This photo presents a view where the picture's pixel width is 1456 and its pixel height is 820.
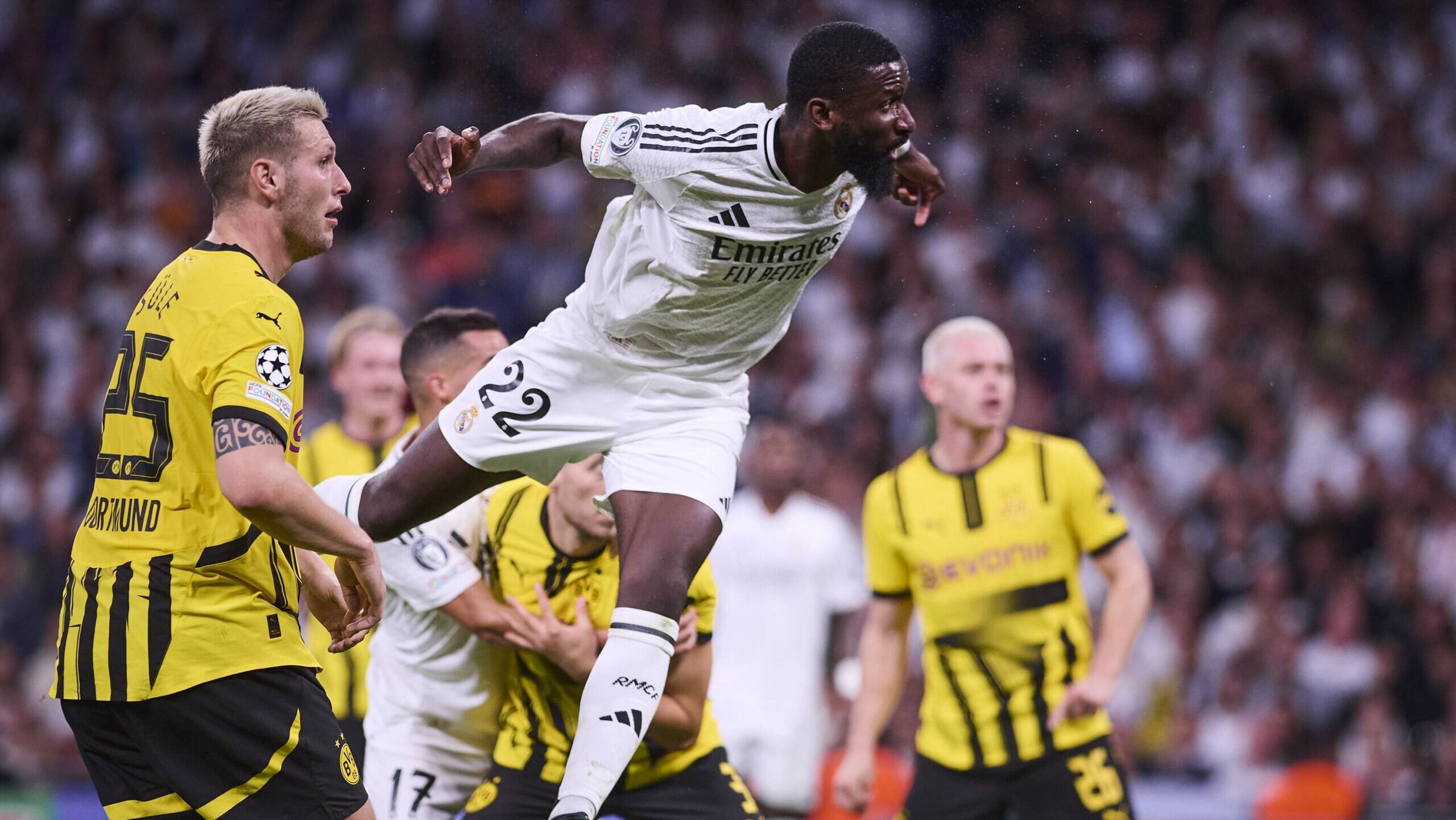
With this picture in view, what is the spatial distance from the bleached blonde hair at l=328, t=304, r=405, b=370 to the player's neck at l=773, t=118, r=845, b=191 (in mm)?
3157

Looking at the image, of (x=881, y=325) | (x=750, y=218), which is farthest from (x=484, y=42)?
(x=750, y=218)

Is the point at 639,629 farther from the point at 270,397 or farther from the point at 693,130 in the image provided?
the point at 693,130

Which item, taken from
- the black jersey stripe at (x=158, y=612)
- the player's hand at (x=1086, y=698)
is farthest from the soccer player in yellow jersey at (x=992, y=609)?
the black jersey stripe at (x=158, y=612)

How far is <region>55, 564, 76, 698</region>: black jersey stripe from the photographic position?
358cm

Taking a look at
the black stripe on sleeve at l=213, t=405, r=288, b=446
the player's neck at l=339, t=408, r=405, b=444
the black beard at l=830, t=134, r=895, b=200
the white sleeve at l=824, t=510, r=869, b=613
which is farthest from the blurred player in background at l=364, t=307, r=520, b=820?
the white sleeve at l=824, t=510, r=869, b=613

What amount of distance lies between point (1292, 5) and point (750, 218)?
35.3 ft

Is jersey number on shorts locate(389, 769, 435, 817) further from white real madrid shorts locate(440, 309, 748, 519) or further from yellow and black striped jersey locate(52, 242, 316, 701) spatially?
yellow and black striped jersey locate(52, 242, 316, 701)

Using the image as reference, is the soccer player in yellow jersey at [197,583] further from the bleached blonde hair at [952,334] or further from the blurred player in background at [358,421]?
the bleached blonde hair at [952,334]

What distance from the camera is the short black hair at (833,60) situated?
4.16 m

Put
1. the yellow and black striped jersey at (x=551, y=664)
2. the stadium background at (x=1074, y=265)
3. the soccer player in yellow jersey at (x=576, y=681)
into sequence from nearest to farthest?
the soccer player in yellow jersey at (x=576, y=681), the yellow and black striped jersey at (x=551, y=664), the stadium background at (x=1074, y=265)

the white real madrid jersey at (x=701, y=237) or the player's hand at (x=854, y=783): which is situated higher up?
the white real madrid jersey at (x=701, y=237)

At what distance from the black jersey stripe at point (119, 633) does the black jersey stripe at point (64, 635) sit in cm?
13

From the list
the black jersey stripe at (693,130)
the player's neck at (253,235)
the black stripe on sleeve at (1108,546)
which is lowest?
the black stripe on sleeve at (1108,546)

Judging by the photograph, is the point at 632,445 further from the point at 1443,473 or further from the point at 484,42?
the point at 484,42
